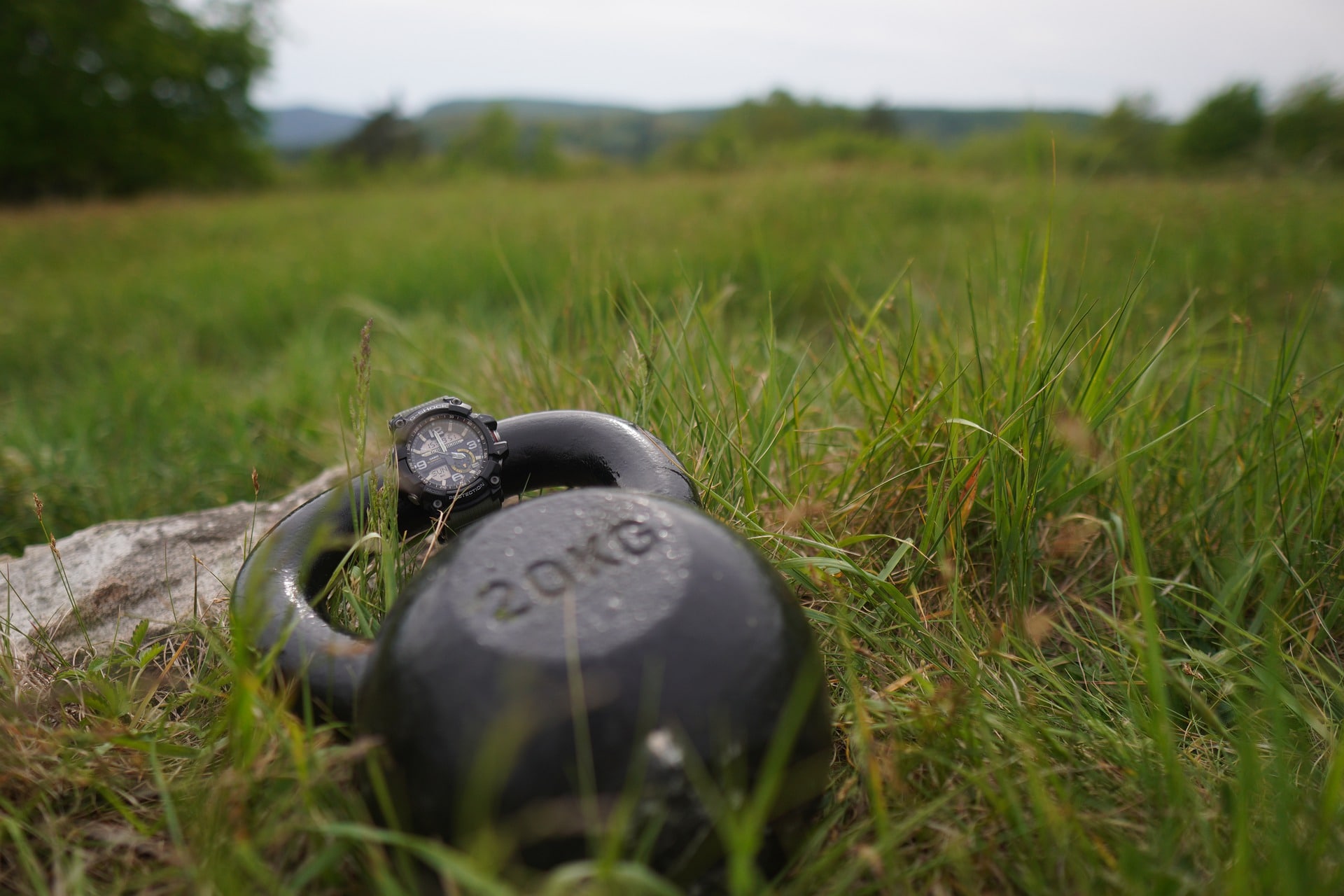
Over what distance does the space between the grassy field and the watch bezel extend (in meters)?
0.45

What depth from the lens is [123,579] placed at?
1946 mm

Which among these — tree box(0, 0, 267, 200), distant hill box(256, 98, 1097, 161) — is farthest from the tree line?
distant hill box(256, 98, 1097, 161)

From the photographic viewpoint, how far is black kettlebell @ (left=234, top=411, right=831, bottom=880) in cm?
93

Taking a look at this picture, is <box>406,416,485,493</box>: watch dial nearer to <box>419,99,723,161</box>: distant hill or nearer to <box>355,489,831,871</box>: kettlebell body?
<box>355,489,831,871</box>: kettlebell body

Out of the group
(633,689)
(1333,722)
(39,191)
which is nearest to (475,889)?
(633,689)

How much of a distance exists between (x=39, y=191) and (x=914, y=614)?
33.2 m

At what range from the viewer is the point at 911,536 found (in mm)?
1921

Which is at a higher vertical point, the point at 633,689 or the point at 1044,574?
the point at 633,689

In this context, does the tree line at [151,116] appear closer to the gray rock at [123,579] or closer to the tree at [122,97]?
the tree at [122,97]

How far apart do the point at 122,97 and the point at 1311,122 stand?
34.8 metres

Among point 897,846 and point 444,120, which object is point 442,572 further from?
point 444,120

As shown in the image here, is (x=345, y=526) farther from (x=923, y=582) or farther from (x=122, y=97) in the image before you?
(x=122, y=97)

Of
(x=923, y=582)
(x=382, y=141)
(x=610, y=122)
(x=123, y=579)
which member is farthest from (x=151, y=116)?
(x=610, y=122)

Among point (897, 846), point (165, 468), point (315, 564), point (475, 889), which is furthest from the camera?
point (165, 468)
